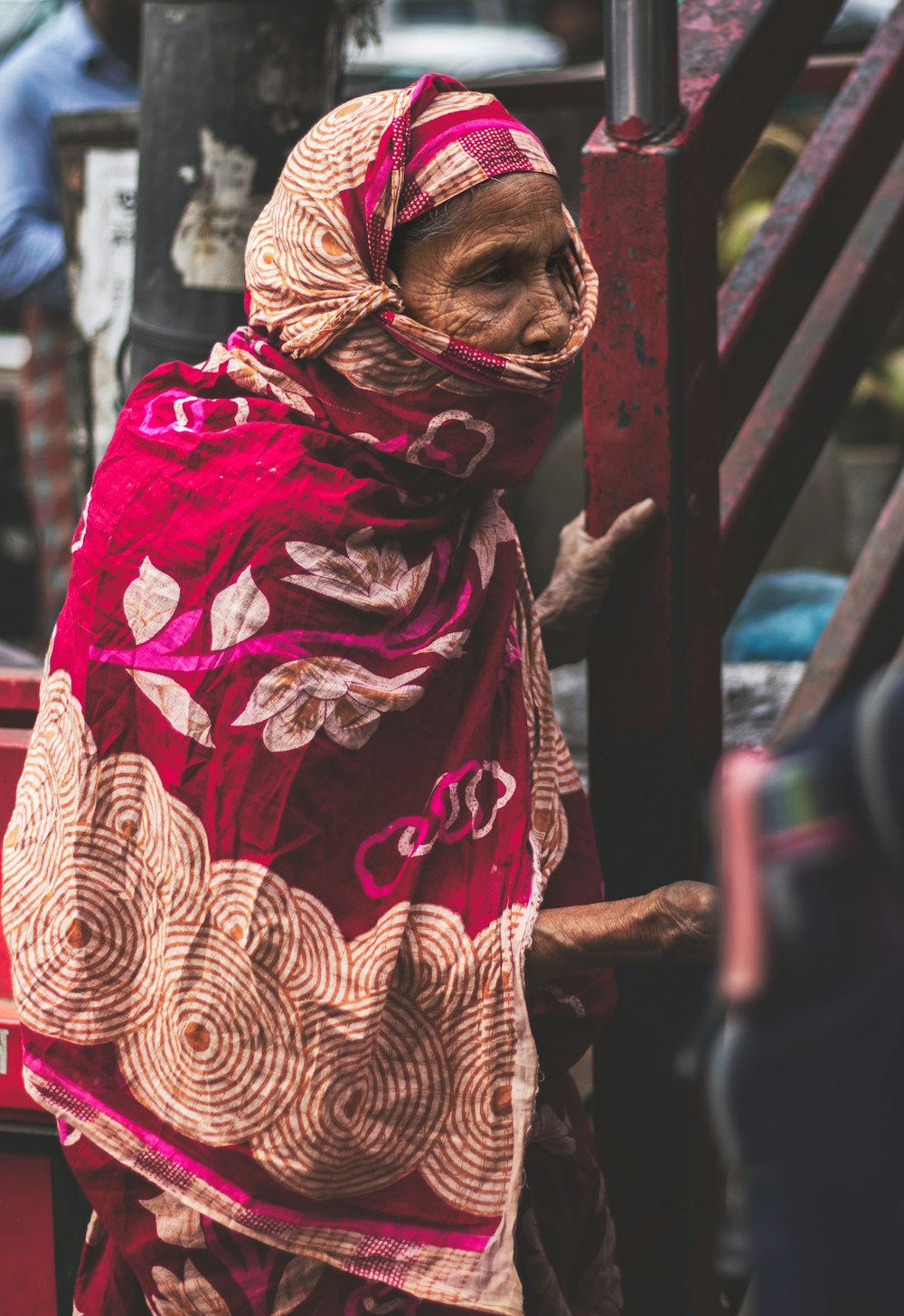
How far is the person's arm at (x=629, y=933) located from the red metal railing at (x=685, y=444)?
0.59 m

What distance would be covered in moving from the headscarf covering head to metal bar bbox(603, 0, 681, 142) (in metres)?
0.50

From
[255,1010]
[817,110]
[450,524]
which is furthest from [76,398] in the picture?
[817,110]

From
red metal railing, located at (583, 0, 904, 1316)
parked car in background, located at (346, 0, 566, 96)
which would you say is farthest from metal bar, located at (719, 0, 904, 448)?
parked car in background, located at (346, 0, 566, 96)

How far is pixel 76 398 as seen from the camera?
12.2 ft

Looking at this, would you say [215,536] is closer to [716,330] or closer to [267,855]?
[267,855]

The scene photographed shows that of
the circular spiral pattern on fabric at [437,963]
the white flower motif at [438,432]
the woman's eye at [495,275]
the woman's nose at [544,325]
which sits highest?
the woman's eye at [495,275]

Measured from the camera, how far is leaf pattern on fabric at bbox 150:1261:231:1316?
68.5 inches

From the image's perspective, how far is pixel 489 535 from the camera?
1.85m

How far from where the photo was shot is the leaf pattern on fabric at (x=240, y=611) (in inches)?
65.7

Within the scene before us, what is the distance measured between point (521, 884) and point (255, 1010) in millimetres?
308

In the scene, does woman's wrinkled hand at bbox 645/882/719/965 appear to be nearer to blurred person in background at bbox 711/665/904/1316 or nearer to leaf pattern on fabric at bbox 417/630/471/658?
leaf pattern on fabric at bbox 417/630/471/658

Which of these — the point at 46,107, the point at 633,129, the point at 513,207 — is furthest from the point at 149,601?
the point at 46,107

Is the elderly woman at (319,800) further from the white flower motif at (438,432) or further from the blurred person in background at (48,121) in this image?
the blurred person in background at (48,121)

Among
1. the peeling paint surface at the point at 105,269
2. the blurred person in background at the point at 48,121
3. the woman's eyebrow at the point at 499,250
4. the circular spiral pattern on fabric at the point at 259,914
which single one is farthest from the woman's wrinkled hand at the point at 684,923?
the blurred person in background at the point at 48,121
